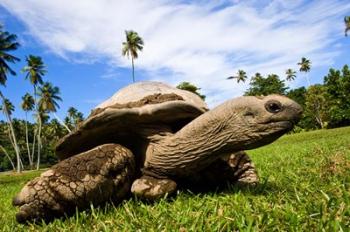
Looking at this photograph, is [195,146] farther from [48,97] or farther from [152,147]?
[48,97]

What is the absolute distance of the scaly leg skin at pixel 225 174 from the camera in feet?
10.3

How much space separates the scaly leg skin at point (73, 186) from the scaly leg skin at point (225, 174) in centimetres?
64

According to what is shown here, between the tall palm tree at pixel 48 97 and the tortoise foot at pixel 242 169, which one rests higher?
the tall palm tree at pixel 48 97

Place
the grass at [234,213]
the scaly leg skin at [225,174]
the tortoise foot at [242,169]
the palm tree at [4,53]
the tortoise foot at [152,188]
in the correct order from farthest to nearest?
the palm tree at [4,53]
the tortoise foot at [242,169]
the scaly leg skin at [225,174]
the tortoise foot at [152,188]
the grass at [234,213]

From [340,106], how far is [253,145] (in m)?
45.1

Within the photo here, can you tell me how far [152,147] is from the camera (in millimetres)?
3029

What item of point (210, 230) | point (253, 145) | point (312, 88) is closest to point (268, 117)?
point (253, 145)

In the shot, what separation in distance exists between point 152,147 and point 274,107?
1.00 meters

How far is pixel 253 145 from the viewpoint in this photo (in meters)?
2.64

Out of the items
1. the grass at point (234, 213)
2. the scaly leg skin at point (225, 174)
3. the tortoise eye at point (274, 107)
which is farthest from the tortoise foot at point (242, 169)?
the tortoise eye at point (274, 107)

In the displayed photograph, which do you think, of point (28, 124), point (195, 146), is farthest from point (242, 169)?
point (28, 124)

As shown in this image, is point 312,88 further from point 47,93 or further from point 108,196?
point 108,196

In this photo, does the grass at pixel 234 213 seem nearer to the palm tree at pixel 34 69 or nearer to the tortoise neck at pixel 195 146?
the tortoise neck at pixel 195 146

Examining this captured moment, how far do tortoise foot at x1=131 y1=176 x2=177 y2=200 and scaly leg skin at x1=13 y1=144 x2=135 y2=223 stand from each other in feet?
0.41
